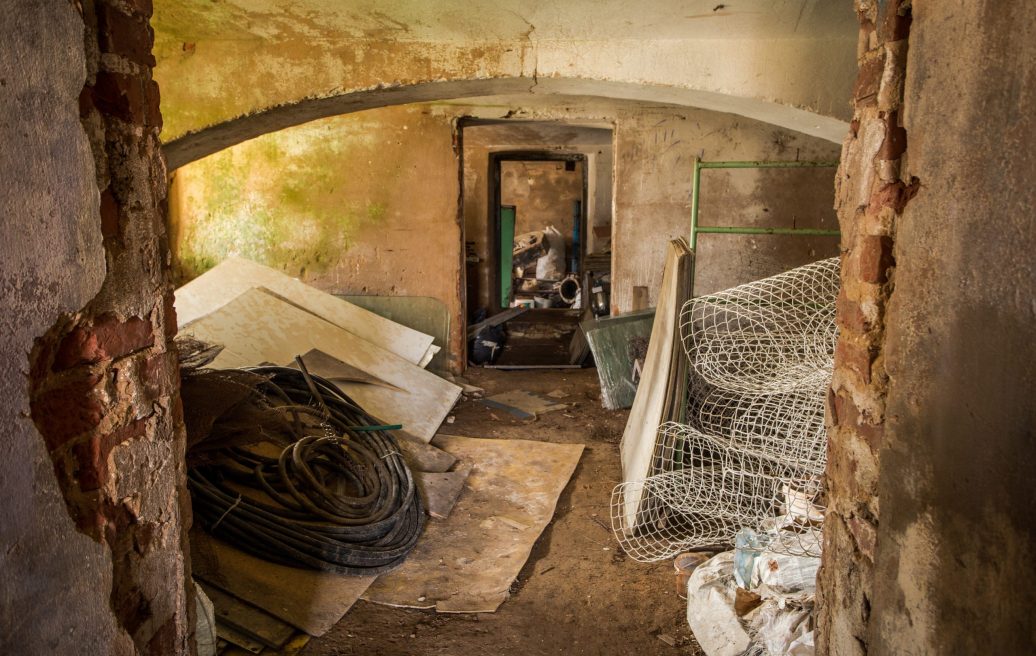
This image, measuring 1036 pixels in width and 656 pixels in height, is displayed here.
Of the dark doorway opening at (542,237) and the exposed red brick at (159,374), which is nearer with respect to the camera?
the exposed red brick at (159,374)

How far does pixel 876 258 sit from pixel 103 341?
1448 millimetres

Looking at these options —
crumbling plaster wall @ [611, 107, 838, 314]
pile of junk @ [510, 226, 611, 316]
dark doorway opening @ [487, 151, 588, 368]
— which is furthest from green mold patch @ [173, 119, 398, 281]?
pile of junk @ [510, 226, 611, 316]

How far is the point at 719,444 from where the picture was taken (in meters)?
2.96

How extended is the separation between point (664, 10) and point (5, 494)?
2.89 meters

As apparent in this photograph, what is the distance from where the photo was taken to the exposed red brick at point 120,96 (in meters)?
1.16

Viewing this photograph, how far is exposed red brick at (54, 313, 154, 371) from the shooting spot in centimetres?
110

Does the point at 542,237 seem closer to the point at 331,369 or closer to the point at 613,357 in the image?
the point at 613,357

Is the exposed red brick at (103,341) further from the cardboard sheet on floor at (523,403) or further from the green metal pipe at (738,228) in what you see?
the green metal pipe at (738,228)

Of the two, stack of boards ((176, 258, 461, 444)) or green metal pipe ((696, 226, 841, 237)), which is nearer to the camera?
stack of boards ((176, 258, 461, 444))

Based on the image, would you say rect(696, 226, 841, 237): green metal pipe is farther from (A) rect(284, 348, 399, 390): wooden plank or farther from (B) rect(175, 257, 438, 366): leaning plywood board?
(A) rect(284, 348, 399, 390): wooden plank

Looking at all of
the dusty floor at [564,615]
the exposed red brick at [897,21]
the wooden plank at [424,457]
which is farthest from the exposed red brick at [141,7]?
the wooden plank at [424,457]

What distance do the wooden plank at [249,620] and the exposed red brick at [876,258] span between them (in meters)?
2.17

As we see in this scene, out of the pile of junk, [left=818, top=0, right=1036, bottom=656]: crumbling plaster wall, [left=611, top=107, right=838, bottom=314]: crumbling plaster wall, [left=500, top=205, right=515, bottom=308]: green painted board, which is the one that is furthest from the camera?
the pile of junk

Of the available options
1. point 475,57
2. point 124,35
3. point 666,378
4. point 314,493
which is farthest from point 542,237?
point 124,35
